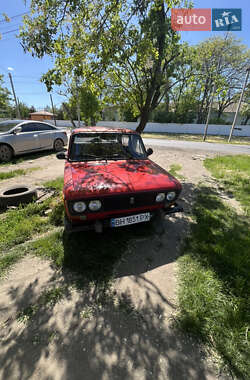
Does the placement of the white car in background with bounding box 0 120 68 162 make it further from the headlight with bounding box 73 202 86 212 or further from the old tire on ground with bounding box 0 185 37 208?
the headlight with bounding box 73 202 86 212

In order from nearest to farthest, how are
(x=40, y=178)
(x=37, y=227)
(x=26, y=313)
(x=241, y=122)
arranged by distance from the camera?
(x=26, y=313), (x=37, y=227), (x=40, y=178), (x=241, y=122)

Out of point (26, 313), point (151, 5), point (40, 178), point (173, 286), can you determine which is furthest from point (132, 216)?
point (151, 5)

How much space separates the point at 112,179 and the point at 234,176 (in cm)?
590

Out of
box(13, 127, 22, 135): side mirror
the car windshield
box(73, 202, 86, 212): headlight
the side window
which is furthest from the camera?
the side window

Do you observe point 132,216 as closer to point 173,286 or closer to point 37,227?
point 173,286

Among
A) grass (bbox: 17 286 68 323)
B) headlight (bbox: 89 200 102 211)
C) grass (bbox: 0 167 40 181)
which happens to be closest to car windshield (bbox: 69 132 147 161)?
headlight (bbox: 89 200 102 211)

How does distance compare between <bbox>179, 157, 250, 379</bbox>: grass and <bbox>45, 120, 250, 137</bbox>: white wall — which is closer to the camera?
<bbox>179, 157, 250, 379</bbox>: grass

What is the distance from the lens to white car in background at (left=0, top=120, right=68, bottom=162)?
7137 millimetres

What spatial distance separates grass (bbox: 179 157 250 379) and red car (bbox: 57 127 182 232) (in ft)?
2.88

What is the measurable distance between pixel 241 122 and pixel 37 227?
161 ft

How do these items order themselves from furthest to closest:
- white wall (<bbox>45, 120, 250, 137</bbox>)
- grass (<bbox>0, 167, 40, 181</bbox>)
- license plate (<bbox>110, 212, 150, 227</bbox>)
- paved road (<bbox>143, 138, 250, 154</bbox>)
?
white wall (<bbox>45, 120, 250, 137</bbox>)
paved road (<bbox>143, 138, 250, 154</bbox>)
grass (<bbox>0, 167, 40, 181</bbox>)
license plate (<bbox>110, 212, 150, 227</bbox>)

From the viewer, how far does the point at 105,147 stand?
3.51m

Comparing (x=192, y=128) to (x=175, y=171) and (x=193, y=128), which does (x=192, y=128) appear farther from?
(x=175, y=171)

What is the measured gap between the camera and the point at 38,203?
4.11 metres
